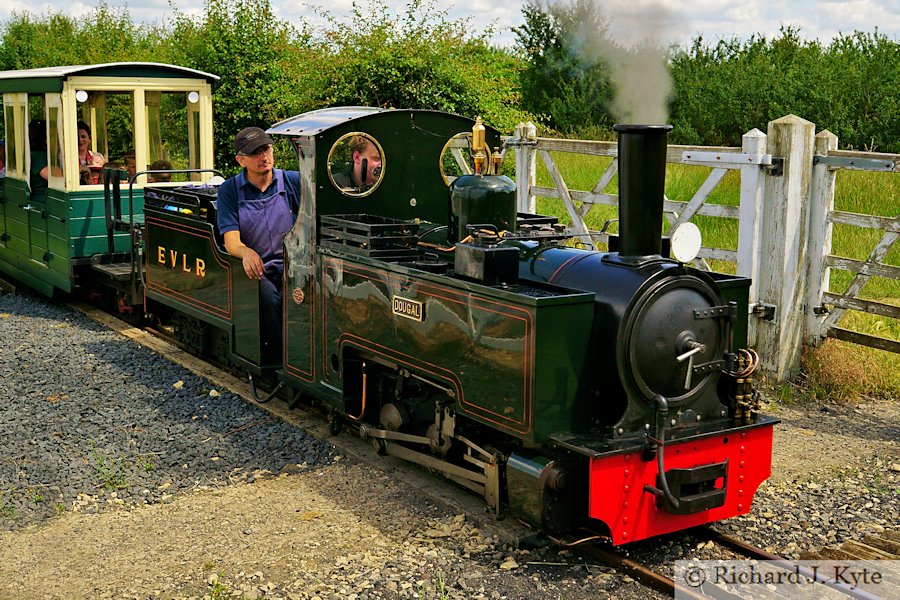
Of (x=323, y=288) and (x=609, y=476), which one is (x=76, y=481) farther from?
(x=609, y=476)

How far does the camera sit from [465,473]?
5.43 metres

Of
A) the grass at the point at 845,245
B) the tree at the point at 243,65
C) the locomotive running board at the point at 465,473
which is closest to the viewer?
the locomotive running board at the point at 465,473

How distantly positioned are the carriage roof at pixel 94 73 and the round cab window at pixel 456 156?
2877mm

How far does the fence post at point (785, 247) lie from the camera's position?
7.56 metres

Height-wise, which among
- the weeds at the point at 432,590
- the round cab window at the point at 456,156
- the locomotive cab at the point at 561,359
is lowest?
the weeds at the point at 432,590

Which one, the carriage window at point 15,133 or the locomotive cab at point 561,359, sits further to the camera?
the carriage window at point 15,133

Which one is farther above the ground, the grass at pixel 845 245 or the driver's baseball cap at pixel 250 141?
the driver's baseball cap at pixel 250 141

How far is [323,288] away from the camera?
6.35 m

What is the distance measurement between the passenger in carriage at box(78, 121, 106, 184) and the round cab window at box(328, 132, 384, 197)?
5148 millimetres

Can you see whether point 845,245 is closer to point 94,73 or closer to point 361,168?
point 361,168

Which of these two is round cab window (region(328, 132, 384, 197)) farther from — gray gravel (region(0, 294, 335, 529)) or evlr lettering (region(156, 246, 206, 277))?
evlr lettering (region(156, 246, 206, 277))

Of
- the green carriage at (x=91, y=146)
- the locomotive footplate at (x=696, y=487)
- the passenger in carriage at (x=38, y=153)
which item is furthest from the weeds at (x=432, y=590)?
the passenger in carriage at (x=38, y=153)

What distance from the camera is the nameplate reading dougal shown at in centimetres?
544

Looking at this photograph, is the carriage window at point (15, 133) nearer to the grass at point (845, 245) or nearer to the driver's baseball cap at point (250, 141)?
the driver's baseball cap at point (250, 141)
